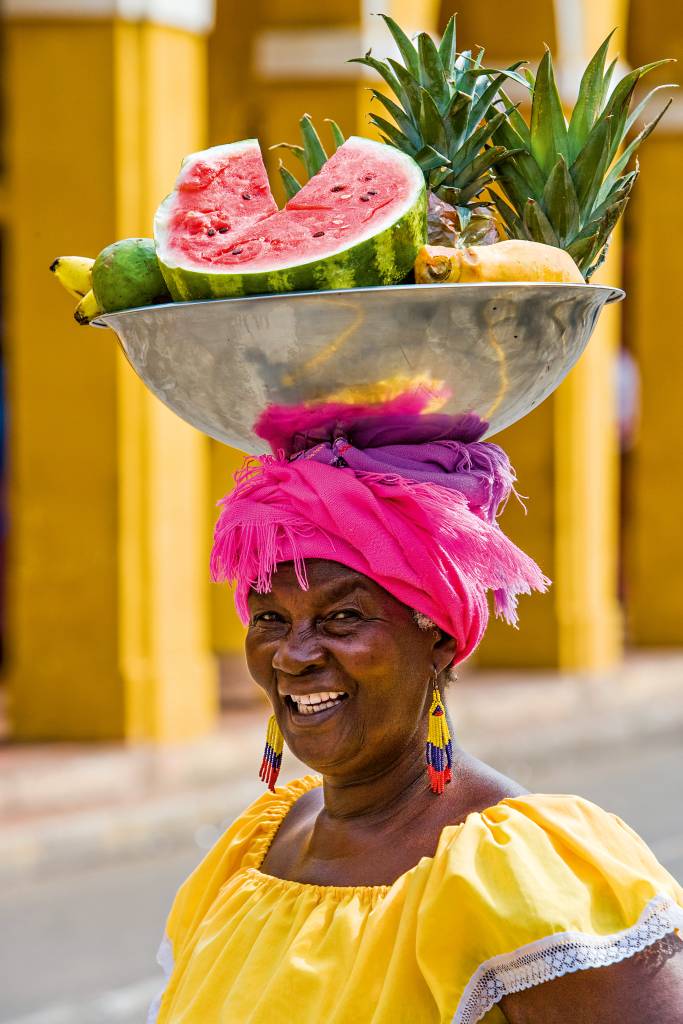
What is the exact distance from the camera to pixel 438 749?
241 cm

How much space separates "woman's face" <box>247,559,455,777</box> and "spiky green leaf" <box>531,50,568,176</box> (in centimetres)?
65

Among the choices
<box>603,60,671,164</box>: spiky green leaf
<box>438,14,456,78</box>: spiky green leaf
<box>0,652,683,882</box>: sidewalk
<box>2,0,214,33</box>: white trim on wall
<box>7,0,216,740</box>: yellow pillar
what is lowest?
<box>0,652,683,882</box>: sidewalk

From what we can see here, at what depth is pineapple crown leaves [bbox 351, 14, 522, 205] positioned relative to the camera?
2441mm

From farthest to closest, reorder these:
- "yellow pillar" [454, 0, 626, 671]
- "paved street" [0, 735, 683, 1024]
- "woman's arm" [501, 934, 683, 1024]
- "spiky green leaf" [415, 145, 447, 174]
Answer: "yellow pillar" [454, 0, 626, 671], "paved street" [0, 735, 683, 1024], "spiky green leaf" [415, 145, 447, 174], "woman's arm" [501, 934, 683, 1024]

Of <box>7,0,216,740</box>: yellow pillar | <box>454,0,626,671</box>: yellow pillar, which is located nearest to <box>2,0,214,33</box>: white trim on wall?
<box>7,0,216,740</box>: yellow pillar

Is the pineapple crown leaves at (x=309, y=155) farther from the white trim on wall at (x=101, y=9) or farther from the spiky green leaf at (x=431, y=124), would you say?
the white trim on wall at (x=101, y=9)

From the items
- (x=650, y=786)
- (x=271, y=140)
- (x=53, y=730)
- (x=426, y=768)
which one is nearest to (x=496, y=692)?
(x=650, y=786)

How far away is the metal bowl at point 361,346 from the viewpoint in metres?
2.20

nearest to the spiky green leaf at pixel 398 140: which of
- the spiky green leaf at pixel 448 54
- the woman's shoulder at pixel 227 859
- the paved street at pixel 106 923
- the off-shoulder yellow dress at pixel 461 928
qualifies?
the spiky green leaf at pixel 448 54

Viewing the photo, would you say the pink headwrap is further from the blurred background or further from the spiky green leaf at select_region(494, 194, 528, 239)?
the blurred background

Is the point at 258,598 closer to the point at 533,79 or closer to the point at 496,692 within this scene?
the point at 533,79

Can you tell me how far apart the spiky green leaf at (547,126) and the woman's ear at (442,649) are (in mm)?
673

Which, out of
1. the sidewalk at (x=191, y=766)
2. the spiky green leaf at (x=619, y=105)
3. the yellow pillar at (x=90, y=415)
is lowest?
the sidewalk at (x=191, y=766)

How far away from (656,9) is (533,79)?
13.5m
